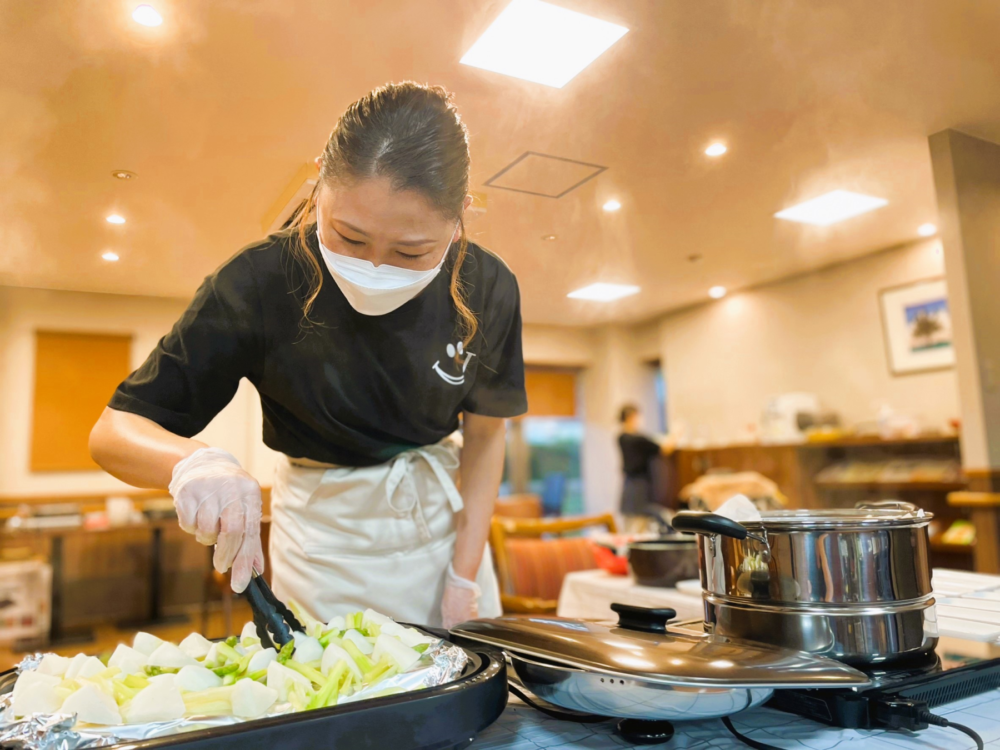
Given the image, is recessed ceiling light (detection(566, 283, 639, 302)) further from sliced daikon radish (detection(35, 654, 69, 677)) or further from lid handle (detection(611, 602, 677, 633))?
sliced daikon radish (detection(35, 654, 69, 677))

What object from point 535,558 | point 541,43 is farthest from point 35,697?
point 535,558

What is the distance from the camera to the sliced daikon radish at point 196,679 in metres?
0.51

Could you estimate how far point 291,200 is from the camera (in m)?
0.89

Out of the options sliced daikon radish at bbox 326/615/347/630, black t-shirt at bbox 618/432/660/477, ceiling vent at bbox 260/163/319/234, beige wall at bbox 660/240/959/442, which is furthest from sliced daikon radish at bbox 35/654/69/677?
black t-shirt at bbox 618/432/660/477

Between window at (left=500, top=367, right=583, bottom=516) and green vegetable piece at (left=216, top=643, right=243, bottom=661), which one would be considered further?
window at (left=500, top=367, right=583, bottom=516)

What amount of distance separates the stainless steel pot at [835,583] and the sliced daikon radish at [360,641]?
1.05ft

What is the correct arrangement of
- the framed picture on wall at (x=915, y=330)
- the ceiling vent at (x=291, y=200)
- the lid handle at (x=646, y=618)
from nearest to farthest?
the lid handle at (x=646, y=618) < the ceiling vent at (x=291, y=200) < the framed picture on wall at (x=915, y=330)

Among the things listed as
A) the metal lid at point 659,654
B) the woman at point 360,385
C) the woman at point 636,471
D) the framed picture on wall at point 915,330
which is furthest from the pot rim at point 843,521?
the framed picture on wall at point 915,330

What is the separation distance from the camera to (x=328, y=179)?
0.81 m

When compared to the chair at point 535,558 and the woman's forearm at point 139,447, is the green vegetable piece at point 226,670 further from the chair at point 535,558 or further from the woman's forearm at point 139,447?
the chair at point 535,558

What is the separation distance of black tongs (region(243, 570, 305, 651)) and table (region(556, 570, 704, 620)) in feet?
2.24

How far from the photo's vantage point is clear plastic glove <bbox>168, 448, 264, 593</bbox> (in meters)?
0.62

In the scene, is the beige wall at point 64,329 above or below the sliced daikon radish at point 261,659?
above

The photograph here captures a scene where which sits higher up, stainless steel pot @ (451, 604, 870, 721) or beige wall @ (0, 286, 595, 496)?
beige wall @ (0, 286, 595, 496)
